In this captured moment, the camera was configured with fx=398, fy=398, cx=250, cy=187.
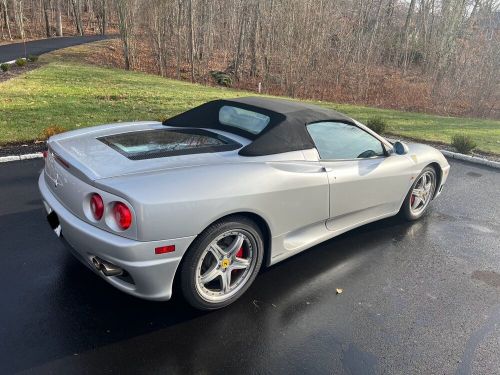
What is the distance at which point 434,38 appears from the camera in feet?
78.7

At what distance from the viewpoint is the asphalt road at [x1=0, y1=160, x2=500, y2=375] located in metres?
2.41

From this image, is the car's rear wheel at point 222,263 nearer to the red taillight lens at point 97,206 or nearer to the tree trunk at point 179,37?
the red taillight lens at point 97,206

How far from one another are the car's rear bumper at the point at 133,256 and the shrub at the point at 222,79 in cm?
1974

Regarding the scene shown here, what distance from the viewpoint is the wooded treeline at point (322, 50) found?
18.2 metres

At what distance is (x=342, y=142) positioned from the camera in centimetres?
369

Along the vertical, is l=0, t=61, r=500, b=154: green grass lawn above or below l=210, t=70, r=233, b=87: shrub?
above

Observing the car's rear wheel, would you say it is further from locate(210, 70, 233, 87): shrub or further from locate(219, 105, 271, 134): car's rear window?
locate(210, 70, 233, 87): shrub

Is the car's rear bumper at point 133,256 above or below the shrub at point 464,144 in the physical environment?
above

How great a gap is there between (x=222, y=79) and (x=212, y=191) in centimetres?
1997

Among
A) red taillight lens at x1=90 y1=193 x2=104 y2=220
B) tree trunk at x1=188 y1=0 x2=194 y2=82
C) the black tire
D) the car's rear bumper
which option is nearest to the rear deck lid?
red taillight lens at x1=90 y1=193 x2=104 y2=220

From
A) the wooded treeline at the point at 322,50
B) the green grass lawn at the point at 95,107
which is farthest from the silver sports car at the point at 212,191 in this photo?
the wooded treeline at the point at 322,50

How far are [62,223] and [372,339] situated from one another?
89.1 inches

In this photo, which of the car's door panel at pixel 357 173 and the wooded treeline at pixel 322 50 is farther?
the wooded treeline at pixel 322 50

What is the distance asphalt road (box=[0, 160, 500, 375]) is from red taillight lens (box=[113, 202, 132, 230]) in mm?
729
